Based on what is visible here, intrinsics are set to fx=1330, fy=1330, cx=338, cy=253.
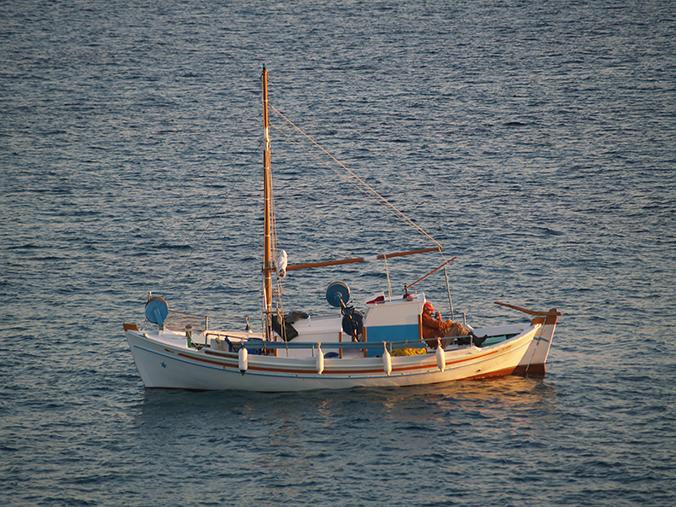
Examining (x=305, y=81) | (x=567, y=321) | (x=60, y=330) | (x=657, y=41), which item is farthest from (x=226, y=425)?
(x=657, y=41)

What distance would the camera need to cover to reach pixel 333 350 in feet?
211

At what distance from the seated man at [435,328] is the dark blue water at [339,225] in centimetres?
264

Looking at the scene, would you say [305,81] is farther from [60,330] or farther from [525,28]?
[60,330]

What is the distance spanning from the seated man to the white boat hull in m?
0.91

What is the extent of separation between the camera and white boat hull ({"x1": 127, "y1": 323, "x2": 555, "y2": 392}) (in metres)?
62.9

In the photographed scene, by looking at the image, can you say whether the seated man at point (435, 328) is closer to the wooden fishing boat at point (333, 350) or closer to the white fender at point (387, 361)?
the wooden fishing boat at point (333, 350)

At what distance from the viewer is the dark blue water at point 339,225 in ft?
190

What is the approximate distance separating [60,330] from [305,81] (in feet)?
197

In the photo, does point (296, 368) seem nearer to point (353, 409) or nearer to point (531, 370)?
point (353, 409)

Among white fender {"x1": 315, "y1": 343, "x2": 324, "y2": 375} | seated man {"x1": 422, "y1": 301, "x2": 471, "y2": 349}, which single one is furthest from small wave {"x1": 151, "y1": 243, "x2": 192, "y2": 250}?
seated man {"x1": 422, "y1": 301, "x2": 471, "y2": 349}

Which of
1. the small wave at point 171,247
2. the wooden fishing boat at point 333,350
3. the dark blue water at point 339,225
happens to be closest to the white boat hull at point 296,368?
the wooden fishing boat at point 333,350

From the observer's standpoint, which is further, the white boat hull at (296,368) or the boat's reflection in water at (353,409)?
the white boat hull at (296,368)

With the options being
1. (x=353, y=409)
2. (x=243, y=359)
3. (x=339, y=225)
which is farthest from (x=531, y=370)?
(x=339, y=225)

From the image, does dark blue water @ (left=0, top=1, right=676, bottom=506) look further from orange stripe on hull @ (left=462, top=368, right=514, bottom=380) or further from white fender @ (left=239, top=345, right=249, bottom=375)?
white fender @ (left=239, top=345, right=249, bottom=375)
